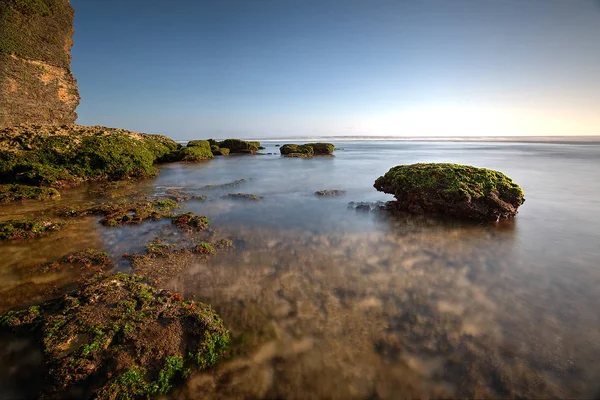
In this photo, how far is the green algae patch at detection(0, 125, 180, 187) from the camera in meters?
11.5

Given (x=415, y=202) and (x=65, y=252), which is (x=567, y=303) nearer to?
(x=415, y=202)

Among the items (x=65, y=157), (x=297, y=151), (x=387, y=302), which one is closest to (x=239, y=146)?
(x=297, y=151)

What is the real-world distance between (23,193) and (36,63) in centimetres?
1845

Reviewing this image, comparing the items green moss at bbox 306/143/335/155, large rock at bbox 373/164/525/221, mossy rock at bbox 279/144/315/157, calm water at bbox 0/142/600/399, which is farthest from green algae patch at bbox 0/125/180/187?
green moss at bbox 306/143/335/155

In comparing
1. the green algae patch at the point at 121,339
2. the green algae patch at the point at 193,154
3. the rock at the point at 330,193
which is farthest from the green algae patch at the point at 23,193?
the green algae patch at the point at 193,154

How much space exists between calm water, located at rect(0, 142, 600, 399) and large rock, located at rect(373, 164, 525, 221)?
0.63m

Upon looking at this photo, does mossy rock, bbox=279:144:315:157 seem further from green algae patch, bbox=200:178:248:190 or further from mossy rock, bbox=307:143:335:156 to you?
green algae patch, bbox=200:178:248:190

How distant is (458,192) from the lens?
845 cm

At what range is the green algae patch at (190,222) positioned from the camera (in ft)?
24.5

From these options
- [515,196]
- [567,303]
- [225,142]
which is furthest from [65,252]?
[225,142]

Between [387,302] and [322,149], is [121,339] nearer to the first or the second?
[387,302]

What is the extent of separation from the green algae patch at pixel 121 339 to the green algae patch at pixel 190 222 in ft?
→ 11.2

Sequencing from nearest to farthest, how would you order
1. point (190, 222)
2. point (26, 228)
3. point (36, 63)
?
point (26, 228), point (190, 222), point (36, 63)

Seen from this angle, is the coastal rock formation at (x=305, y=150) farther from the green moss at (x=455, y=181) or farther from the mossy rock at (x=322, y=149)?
the green moss at (x=455, y=181)
